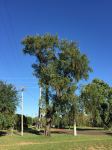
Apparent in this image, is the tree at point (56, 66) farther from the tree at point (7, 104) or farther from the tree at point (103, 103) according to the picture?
the tree at point (103, 103)

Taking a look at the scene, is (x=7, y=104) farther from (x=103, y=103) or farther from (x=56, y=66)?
(x=103, y=103)

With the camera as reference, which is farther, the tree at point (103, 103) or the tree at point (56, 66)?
the tree at point (103, 103)

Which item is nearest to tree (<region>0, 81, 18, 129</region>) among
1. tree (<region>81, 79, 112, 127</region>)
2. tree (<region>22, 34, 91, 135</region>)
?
tree (<region>22, 34, 91, 135</region>)

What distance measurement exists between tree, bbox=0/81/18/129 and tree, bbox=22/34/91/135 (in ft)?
19.5

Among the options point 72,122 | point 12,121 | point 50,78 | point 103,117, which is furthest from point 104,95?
point 12,121

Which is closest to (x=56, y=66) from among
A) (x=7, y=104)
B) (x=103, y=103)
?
(x=7, y=104)

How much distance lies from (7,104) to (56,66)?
10034 millimetres

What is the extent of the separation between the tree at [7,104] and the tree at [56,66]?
5930 mm

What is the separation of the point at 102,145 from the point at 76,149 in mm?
3677

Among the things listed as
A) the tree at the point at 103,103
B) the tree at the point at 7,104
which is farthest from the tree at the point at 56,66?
the tree at the point at 103,103

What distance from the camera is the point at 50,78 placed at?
56.1m

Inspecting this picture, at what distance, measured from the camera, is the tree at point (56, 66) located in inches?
2202

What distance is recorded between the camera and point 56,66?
5647cm

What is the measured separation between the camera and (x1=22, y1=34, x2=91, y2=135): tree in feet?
184
